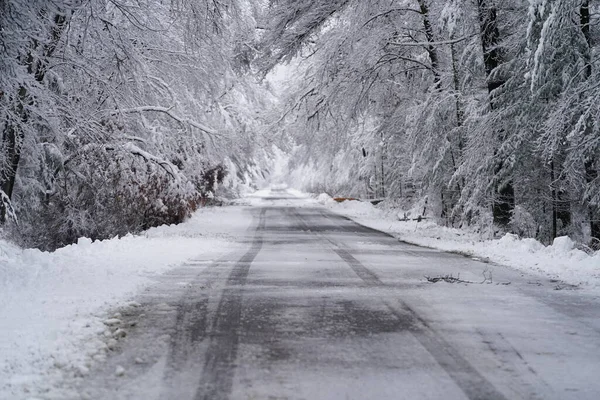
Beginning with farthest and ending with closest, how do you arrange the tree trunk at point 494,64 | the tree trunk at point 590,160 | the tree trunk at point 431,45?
the tree trunk at point 431,45
the tree trunk at point 494,64
the tree trunk at point 590,160

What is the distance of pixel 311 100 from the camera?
1853cm

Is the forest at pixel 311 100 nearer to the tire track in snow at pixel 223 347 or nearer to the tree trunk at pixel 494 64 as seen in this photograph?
the tree trunk at pixel 494 64

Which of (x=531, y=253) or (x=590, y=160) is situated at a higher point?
(x=590, y=160)

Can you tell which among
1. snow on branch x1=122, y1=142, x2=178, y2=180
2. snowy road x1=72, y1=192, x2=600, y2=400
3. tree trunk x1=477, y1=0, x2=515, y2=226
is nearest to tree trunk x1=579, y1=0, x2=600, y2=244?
tree trunk x1=477, y1=0, x2=515, y2=226

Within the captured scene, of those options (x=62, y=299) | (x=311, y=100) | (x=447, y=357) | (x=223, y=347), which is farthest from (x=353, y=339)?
(x=311, y=100)

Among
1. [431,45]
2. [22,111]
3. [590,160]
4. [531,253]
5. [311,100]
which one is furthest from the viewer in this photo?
[311,100]

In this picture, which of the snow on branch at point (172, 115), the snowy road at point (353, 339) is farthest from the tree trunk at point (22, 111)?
the snowy road at point (353, 339)

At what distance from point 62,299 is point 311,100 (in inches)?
530

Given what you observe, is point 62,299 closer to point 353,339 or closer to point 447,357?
point 353,339

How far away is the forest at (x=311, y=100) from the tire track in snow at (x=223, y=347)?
3880 mm

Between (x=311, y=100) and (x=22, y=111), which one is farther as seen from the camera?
(x=311, y=100)

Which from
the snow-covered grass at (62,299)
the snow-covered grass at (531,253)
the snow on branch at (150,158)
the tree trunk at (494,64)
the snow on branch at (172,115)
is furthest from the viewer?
the snow on branch at (150,158)

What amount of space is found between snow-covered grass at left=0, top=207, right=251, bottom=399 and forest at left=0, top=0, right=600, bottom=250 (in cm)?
144

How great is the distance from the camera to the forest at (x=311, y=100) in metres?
9.66
